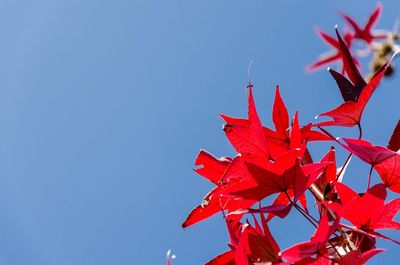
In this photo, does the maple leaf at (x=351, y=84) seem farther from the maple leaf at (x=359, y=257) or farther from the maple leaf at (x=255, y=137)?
the maple leaf at (x=359, y=257)

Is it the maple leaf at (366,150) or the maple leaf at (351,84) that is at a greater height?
the maple leaf at (351,84)

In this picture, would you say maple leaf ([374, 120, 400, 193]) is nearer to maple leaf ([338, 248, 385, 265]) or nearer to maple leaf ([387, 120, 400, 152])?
maple leaf ([387, 120, 400, 152])

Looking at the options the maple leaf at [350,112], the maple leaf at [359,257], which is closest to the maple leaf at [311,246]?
the maple leaf at [359,257]

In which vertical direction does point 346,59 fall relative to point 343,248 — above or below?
above

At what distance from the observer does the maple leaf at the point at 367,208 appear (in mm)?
536

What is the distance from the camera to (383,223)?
57cm

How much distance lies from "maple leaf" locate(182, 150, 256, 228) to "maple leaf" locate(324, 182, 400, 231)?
0.30 ft

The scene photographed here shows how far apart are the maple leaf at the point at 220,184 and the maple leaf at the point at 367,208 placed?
9cm

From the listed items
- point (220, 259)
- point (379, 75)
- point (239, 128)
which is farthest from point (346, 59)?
point (220, 259)

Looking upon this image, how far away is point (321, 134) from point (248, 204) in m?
0.13

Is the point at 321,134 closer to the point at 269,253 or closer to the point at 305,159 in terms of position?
the point at 305,159

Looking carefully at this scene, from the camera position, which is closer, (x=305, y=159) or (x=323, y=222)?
(x=323, y=222)

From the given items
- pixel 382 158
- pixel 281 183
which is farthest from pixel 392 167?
pixel 281 183

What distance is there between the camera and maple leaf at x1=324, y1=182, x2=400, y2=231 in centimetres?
54
